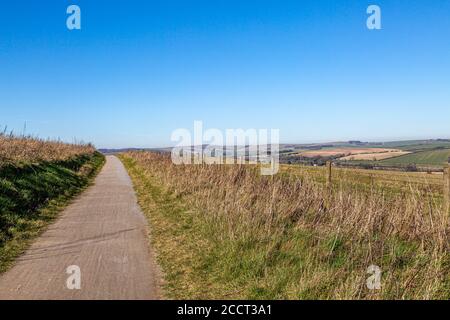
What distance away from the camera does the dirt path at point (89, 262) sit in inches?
203

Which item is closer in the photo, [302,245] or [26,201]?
[302,245]

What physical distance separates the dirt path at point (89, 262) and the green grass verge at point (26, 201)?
11.0 inches

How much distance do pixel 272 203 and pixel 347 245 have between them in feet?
7.06

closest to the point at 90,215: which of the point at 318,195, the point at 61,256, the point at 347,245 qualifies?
the point at 61,256

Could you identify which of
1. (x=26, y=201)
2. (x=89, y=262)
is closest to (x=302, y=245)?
(x=89, y=262)

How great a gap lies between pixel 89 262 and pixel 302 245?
3476mm

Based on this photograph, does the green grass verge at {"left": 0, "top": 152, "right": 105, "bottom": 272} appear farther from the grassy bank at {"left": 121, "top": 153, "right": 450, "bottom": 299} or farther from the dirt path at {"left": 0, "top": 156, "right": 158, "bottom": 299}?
the grassy bank at {"left": 121, "top": 153, "right": 450, "bottom": 299}

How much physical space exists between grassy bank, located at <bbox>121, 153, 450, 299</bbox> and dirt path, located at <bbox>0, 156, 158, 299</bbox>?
407mm

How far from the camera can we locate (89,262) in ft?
21.1

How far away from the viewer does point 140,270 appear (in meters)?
6.07

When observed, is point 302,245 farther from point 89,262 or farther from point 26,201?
point 26,201

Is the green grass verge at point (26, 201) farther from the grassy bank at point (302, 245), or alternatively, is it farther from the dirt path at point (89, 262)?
the grassy bank at point (302, 245)

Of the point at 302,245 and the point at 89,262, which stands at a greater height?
the point at 302,245
